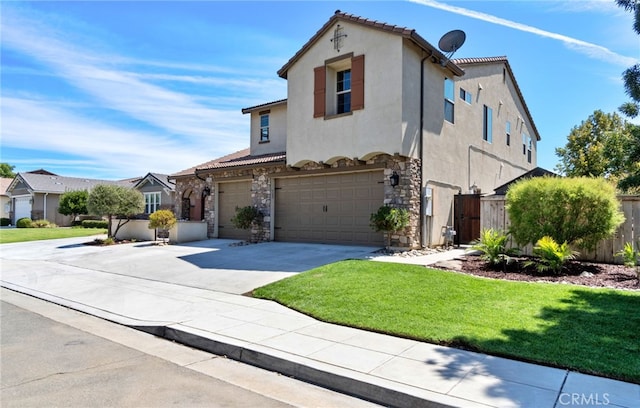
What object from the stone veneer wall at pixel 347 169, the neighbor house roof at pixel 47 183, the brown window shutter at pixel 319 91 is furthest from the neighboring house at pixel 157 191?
the brown window shutter at pixel 319 91

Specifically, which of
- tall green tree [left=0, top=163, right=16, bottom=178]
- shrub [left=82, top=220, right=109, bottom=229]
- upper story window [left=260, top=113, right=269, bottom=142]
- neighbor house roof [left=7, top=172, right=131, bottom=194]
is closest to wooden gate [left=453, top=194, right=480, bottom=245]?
upper story window [left=260, top=113, right=269, bottom=142]

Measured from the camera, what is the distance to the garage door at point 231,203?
1778 cm

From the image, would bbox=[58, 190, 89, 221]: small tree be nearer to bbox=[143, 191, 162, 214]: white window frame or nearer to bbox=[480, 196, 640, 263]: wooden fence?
bbox=[143, 191, 162, 214]: white window frame

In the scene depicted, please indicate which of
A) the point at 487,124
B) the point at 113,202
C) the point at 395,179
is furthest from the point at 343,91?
the point at 113,202

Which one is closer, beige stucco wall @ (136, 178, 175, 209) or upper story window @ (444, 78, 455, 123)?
upper story window @ (444, 78, 455, 123)

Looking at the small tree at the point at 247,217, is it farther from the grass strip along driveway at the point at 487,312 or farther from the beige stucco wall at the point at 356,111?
the grass strip along driveway at the point at 487,312

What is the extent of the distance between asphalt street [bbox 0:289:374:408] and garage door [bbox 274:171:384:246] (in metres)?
8.97

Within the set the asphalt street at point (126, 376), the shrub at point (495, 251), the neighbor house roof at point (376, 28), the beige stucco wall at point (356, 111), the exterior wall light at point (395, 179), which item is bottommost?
the asphalt street at point (126, 376)

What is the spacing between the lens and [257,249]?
14219 mm

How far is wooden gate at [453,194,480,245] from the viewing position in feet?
49.3

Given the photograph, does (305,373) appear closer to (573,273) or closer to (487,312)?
(487,312)

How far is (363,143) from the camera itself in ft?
43.3

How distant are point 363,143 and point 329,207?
2874 mm

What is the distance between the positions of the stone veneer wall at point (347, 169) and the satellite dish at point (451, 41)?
538 centimetres
